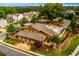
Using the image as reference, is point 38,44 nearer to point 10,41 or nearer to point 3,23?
point 10,41

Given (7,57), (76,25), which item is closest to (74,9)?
(76,25)

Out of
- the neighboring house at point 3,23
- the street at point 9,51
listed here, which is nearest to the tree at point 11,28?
the neighboring house at point 3,23

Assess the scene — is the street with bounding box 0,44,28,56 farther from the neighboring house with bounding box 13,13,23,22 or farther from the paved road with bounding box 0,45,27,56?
the neighboring house with bounding box 13,13,23,22

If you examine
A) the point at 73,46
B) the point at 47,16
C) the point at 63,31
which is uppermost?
the point at 47,16

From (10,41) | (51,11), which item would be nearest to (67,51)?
(51,11)

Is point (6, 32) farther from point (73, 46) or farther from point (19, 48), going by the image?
point (73, 46)

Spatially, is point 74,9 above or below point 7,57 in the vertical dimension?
above
